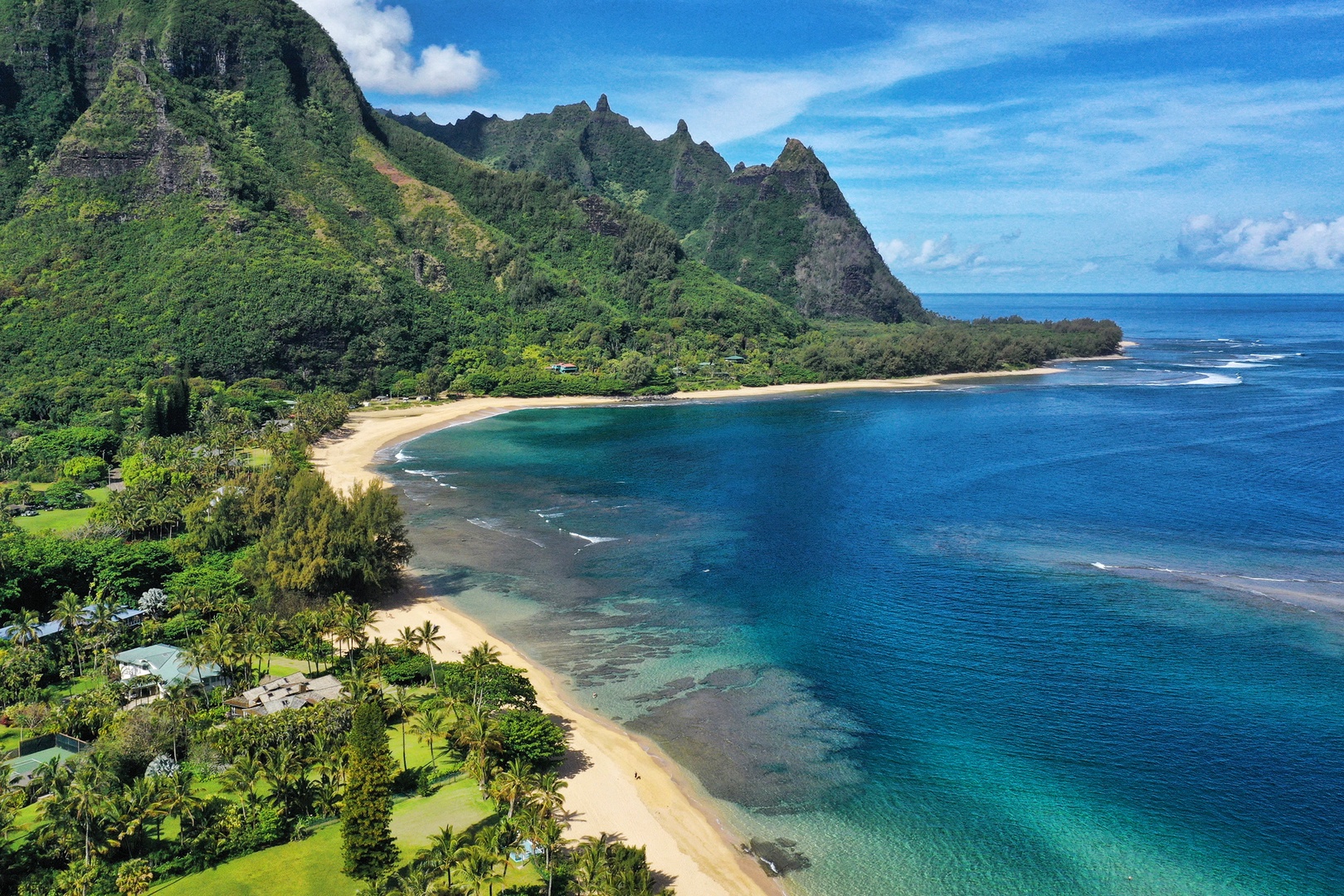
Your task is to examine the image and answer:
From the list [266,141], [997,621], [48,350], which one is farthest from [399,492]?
[266,141]

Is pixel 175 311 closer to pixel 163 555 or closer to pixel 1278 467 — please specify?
A: pixel 163 555

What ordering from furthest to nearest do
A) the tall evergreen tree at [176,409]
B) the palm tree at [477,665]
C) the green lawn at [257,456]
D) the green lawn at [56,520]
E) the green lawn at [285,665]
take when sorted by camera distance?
the tall evergreen tree at [176,409] < the green lawn at [257,456] < the green lawn at [56,520] < the green lawn at [285,665] < the palm tree at [477,665]

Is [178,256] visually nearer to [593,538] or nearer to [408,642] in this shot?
[593,538]

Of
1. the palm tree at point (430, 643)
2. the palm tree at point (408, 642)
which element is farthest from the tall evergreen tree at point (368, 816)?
the palm tree at point (408, 642)

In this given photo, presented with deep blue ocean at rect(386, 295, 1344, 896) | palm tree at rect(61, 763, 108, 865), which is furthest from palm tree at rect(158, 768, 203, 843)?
deep blue ocean at rect(386, 295, 1344, 896)

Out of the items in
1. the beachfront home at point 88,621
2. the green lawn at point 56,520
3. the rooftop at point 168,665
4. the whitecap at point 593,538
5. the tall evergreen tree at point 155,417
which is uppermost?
the tall evergreen tree at point 155,417

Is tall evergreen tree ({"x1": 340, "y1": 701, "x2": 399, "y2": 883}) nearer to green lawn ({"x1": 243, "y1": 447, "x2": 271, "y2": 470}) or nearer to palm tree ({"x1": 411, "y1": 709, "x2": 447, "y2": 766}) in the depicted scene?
palm tree ({"x1": 411, "y1": 709, "x2": 447, "y2": 766})

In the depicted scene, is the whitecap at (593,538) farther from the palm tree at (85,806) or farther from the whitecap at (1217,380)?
the whitecap at (1217,380)
